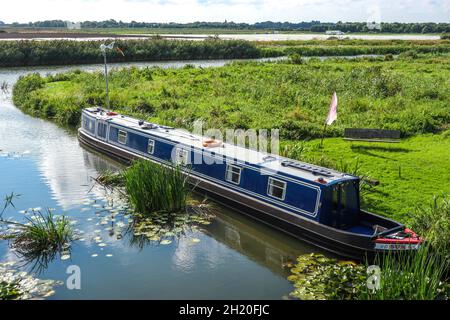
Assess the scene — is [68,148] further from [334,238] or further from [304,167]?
[334,238]

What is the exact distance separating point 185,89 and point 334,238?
72.0 ft

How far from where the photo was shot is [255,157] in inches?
574


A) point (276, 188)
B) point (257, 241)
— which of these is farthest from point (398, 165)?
point (257, 241)

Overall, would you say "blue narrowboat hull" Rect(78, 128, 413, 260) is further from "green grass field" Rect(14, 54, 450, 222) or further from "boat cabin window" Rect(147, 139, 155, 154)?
"boat cabin window" Rect(147, 139, 155, 154)

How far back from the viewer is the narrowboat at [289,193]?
11.5m

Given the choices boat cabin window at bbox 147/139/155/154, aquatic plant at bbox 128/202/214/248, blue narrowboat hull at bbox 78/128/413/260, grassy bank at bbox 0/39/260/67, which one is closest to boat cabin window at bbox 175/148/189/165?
blue narrowboat hull at bbox 78/128/413/260

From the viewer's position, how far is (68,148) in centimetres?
2256

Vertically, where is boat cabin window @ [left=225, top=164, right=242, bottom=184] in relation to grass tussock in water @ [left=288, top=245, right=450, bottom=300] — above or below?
above

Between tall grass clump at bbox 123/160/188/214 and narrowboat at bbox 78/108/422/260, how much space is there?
1382 millimetres

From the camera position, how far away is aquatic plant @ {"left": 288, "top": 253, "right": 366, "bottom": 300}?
32.5ft

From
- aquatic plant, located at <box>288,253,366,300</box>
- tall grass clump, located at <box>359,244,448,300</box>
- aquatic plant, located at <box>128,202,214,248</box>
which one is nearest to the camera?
tall grass clump, located at <box>359,244,448,300</box>

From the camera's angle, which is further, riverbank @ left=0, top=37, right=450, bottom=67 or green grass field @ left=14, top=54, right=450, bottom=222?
riverbank @ left=0, top=37, right=450, bottom=67

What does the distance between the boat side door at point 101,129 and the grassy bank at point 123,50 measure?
3766 centimetres
